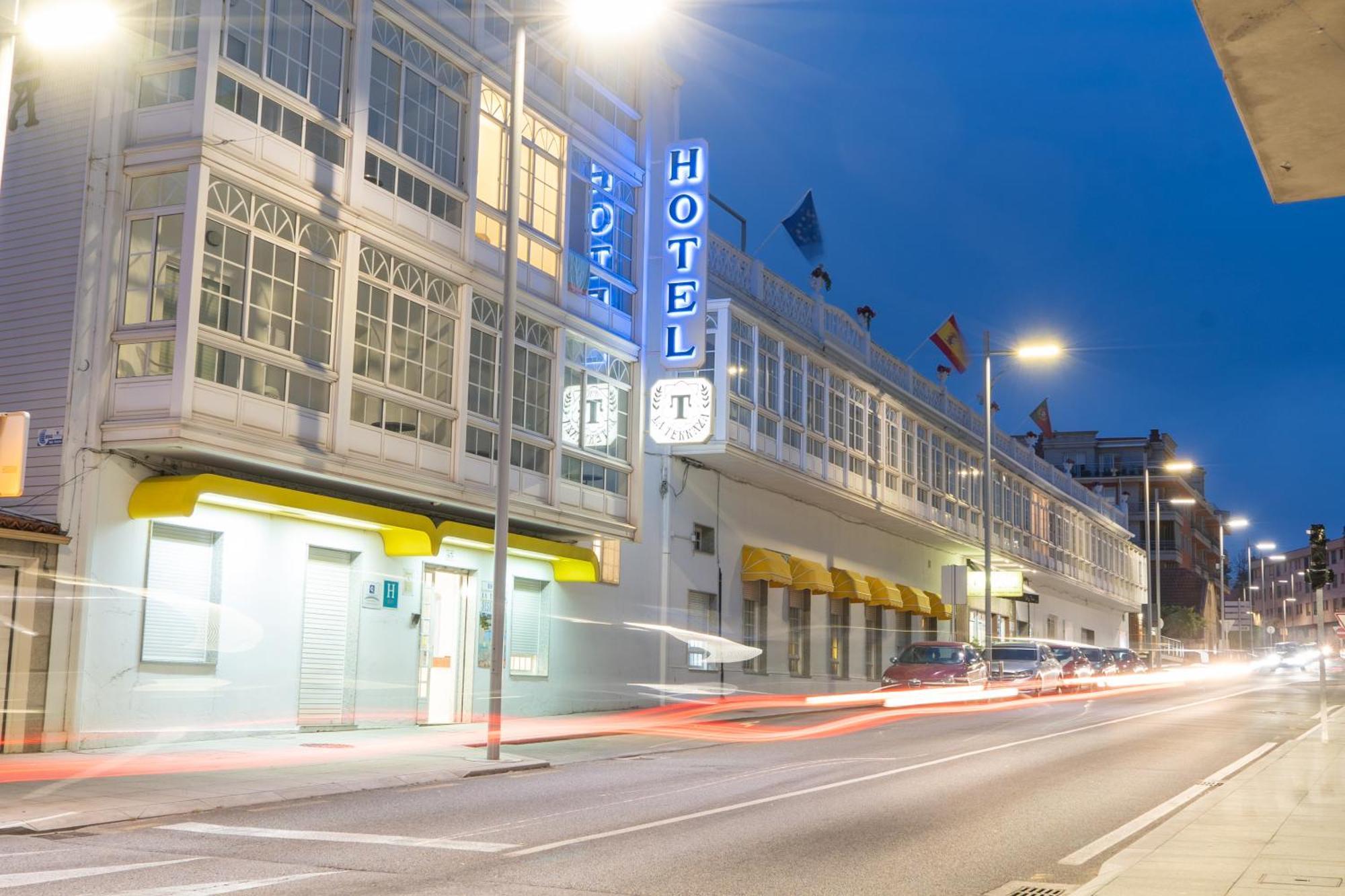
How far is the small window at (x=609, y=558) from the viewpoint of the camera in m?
28.4

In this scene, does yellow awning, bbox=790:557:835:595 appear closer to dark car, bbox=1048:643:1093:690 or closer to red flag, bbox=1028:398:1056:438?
dark car, bbox=1048:643:1093:690

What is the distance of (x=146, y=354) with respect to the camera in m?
17.6

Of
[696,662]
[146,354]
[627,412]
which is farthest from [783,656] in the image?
[146,354]

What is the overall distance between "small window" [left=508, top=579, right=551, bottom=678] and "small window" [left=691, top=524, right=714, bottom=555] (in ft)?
20.0

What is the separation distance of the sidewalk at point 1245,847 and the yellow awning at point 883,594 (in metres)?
26.3

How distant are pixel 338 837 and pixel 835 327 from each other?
29.6 meters

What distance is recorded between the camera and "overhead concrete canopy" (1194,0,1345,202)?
5.00 m

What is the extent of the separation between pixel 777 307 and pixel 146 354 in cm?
1968

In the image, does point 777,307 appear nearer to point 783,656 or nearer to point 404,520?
point 783,656

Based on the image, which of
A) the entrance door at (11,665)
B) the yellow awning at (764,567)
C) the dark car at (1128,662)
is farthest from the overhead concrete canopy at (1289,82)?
the dark car at (1128,662)

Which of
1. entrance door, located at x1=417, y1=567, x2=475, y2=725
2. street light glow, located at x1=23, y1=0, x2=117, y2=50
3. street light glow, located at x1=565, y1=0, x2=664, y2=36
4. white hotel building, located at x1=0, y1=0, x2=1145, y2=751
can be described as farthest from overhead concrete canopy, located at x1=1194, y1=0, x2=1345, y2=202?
entrance door, located at x1=417, y1=567, x2=475, y2=725

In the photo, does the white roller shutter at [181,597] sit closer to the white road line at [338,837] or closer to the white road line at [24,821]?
the white road line at [24,821]

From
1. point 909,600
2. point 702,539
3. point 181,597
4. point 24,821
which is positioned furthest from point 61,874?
point 909,600

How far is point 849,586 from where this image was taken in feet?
129
